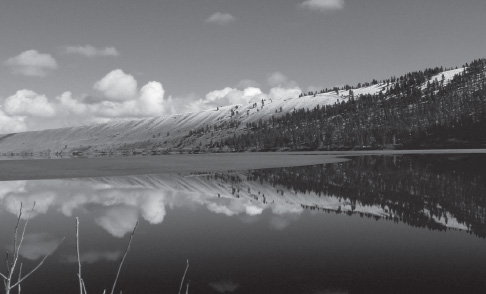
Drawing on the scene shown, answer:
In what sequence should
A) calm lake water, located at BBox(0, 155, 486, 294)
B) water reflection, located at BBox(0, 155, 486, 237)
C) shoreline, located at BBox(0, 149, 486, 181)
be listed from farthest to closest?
shoreline, located at BBox(0, 149, 486, 181)
water reflection, located at BBox(0, 155, 486, 237)
calm lake water, located at BBox(0, 155, 486, 294)

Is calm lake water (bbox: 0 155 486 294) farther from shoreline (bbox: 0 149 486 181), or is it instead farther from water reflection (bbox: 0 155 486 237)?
shoreline (bbox: 0 149 486 181)

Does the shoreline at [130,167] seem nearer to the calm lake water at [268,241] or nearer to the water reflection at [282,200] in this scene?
the water reflection at [282,200]

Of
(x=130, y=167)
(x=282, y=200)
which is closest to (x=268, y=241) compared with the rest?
(x=282, y=200)

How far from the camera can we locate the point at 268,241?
766 inches

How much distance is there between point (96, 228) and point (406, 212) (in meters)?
19.9

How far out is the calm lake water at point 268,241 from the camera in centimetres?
1367

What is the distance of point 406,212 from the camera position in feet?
84.7

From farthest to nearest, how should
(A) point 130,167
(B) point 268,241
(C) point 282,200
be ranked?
(A) point 130,167
(C) point 282,200
(B) point 268,241

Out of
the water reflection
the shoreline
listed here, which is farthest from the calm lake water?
the shoreline

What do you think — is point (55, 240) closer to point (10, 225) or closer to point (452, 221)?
point (10, 225)

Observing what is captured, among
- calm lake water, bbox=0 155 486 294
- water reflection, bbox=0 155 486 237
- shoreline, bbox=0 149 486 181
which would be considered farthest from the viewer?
shoreline, bbox=0 149 486 181

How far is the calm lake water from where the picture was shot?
44.9 feet

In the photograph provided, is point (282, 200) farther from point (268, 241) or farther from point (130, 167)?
point (130, 167)

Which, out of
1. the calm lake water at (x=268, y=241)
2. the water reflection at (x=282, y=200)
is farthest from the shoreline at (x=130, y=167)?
the calm lake water at (x=268, y=241)
